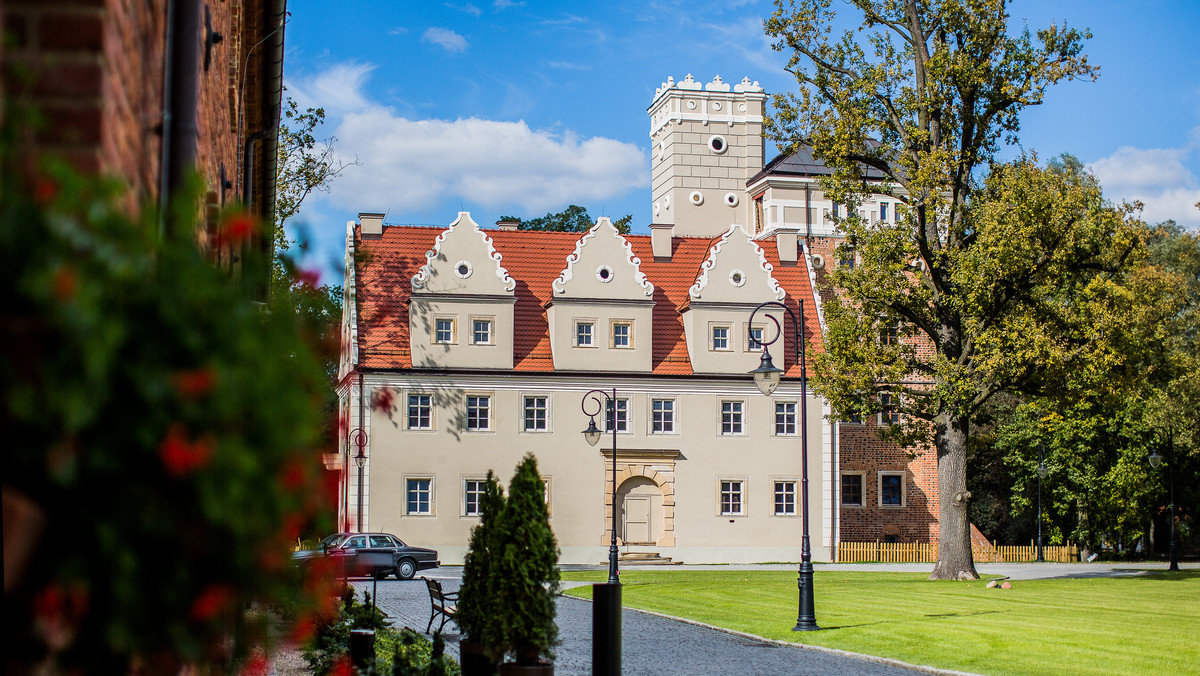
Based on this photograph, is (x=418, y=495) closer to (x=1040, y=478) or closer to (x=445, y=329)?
(x=445, y=329)

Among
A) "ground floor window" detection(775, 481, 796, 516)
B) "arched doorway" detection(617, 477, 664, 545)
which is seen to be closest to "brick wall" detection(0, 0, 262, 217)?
"arched doorway" detection(617, 477, 664, 545)

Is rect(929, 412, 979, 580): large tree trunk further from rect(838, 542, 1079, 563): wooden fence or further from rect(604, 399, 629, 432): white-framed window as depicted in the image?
rect(604, 399, 629, 432): white-framed window

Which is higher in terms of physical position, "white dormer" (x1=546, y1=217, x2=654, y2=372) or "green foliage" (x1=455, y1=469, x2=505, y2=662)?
"white dormer" (x1=546, y1=217, x2=654, y2=372)

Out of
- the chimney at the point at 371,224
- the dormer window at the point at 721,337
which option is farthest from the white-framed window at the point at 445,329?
the dormer window at the point at 721,337

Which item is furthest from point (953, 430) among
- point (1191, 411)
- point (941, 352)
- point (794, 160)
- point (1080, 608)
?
point (794, 160)

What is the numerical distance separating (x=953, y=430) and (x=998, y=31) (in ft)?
36.4

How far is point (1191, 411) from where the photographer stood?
4797 centimetres

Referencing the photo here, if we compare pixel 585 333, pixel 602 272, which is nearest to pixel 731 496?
pixel 585 333

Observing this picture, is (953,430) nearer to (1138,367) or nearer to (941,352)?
(941,352)

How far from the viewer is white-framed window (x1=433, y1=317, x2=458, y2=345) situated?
4400 cm

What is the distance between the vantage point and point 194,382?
5.26 ft

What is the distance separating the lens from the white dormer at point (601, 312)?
148ft

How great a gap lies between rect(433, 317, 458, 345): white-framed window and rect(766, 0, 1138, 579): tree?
52.0 feet

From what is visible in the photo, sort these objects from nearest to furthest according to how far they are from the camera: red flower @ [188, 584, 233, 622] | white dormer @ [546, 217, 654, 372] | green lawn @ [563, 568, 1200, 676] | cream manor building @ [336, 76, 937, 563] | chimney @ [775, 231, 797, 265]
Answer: red flower @ [188, 584, 233, 622] → green lawn @ [563, 568, 1200, 676] → cream manor building @ [336, 76, 937, 563] → white dormer @ [546, 217, 654, 372] → chimney @ [775, 231, 797, 265]
